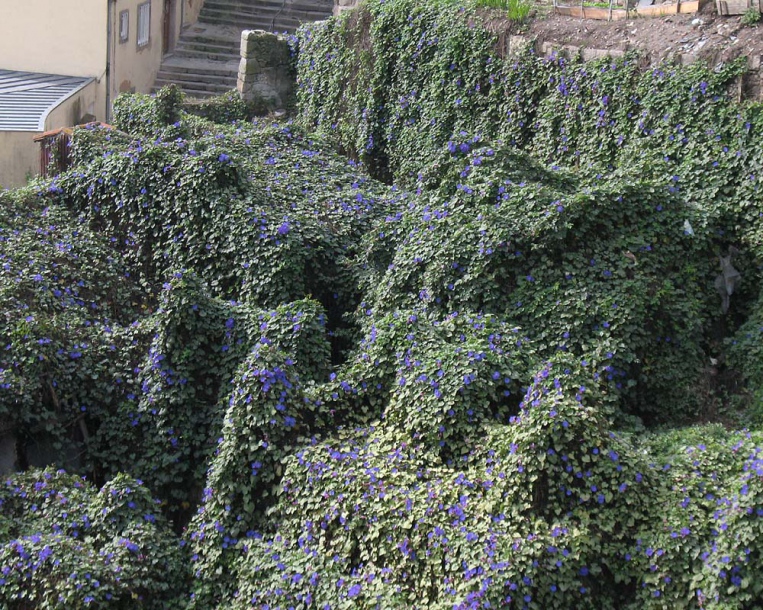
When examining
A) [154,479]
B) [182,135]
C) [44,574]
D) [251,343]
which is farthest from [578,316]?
[182,135]

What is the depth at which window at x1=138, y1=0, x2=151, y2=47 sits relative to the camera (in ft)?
73.7

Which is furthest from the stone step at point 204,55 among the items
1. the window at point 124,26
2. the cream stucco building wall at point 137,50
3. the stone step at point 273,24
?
the window at point 124,26

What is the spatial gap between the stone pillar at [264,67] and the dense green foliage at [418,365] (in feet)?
16.1

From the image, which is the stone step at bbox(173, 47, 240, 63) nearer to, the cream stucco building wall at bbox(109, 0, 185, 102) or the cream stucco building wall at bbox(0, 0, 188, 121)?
the cream stucco building wall at bbox(109, 0, 185, 102)

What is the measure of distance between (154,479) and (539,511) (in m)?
3.97

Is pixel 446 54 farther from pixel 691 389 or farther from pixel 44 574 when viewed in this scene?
pixel 44 574

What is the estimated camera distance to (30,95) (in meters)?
19.3

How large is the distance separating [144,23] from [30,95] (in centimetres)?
433

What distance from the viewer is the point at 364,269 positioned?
10492mm

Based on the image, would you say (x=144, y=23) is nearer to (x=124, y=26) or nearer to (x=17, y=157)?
(x=124, y=26)

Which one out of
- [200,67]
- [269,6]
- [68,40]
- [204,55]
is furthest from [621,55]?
[269,6]

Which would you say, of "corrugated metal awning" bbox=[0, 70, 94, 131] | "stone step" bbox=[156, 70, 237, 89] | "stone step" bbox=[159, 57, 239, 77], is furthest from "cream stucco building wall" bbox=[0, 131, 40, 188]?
"stone step" bbox=[159, 57, 239, 77]

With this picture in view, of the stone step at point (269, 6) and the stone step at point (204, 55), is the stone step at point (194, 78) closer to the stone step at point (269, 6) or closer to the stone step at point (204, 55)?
the stone step at point (204, 55)

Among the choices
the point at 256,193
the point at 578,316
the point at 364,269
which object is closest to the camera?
the point at 578,316
